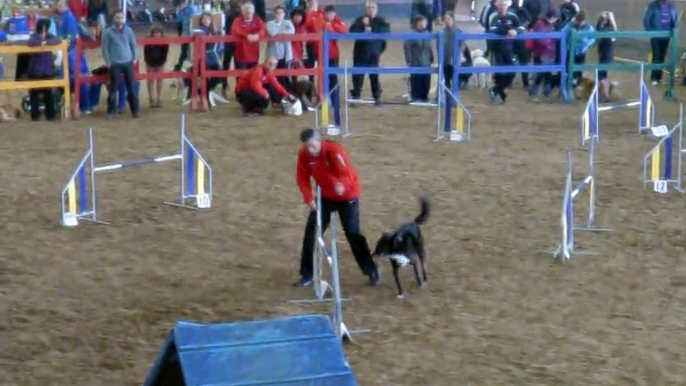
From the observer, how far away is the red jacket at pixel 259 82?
62.3 feet

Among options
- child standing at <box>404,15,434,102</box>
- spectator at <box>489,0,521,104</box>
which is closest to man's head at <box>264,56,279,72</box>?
child standing at <box>404,15,434,102</box>

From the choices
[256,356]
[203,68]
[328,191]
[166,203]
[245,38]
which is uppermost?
[245,38]

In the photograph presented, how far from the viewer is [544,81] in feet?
69.3

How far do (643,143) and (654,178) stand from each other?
3.49m

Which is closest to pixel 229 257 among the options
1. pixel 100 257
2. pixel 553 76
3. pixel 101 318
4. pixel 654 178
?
pixel 100 257

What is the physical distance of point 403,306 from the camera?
361 inches

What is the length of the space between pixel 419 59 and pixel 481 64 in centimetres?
123

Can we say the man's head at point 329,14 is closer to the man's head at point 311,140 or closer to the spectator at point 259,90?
the spectator at point 259,90

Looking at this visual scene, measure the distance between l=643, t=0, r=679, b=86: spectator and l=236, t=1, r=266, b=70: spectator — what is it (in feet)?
24.3

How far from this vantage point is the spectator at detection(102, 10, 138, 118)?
1861cm

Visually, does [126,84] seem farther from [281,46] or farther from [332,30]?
[332,30]

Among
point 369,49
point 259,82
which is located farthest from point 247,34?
point 369,49

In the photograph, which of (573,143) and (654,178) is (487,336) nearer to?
(654,178)

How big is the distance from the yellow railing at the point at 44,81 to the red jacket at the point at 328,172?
10.1 m
